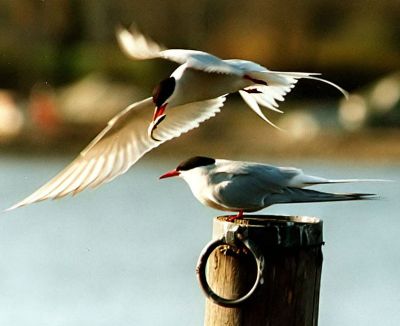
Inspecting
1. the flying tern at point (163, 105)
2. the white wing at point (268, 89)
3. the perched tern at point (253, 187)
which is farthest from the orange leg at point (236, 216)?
the white wing at point (268, 89)

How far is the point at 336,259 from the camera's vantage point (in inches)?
218

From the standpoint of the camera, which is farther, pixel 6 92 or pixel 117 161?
pixel 6 92

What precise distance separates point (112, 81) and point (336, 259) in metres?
2.90

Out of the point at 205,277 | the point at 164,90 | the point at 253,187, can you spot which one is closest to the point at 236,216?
the point at 253,187

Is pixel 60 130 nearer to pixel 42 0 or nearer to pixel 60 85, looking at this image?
pixel 60 85

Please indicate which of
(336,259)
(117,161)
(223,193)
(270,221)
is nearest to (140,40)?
(117,161)

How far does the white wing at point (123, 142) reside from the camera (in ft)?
7.44

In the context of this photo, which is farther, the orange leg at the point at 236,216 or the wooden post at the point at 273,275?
the orange leg at the point at 236,216

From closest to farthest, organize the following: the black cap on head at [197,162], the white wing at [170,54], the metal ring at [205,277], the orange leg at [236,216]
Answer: the metal ring at [205,277] < the orange leg at [236,216] < the black cap on head at [197,162] < the white wing at [170,54]

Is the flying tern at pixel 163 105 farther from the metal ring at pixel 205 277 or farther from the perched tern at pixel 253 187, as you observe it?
the metal ring at pixel 205 277

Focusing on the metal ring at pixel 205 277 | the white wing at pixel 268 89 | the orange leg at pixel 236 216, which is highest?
the white wing at pixel 268 89

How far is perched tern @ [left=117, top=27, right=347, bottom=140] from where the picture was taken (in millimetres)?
2268

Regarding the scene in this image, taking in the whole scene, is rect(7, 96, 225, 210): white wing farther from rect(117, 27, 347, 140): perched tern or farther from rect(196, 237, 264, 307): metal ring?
rect(196, 237, 264, 307): metal ring

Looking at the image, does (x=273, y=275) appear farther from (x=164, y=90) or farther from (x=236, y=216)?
(x=164, y=90)
